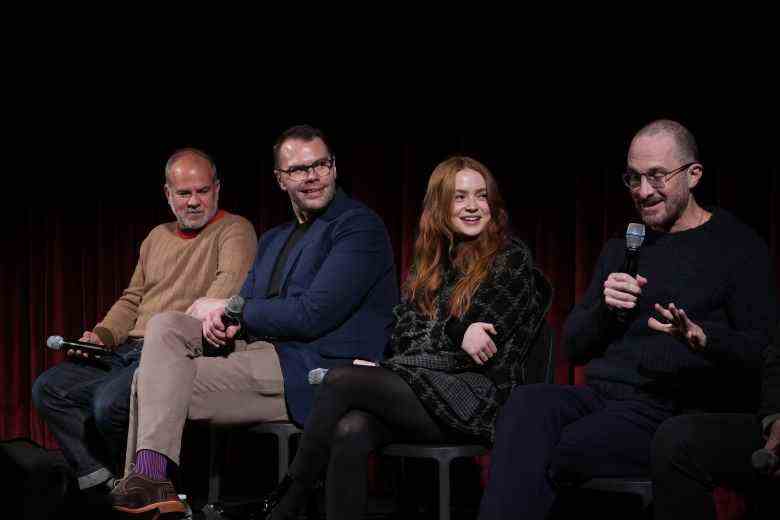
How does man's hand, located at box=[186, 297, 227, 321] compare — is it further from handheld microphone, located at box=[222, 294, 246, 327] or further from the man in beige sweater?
the man in beige sweater

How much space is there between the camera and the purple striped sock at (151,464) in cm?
282

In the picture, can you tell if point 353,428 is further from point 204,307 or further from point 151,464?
point 204,307

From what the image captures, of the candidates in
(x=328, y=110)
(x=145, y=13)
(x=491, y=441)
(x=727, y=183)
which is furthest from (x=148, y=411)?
(x=145, y=13)

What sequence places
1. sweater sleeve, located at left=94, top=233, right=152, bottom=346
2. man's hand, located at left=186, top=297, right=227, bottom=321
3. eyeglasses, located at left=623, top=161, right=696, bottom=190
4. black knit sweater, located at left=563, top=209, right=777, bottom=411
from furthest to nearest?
sweater sleeve, located at left=94, top=233, right=152, bottom=346, man's hand, located at left=186, top=297, right=227, bottom=321, eyeglasses, located at left=623, top=161, right=696, bottom=190, black knit sweater, located at left=563, top=209, right=777, bottom=411

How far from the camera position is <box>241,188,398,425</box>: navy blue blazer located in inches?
115

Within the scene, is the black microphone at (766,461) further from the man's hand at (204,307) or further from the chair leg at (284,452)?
the man's hand at (204,307)

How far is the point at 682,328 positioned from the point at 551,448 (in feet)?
1.33

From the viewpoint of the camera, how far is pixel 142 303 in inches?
147

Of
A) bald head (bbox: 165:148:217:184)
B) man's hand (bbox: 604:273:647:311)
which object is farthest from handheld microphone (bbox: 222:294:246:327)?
man's hand (bbox: 604:273:647:311)

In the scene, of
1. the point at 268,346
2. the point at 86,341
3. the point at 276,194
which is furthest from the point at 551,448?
the point at 276,194

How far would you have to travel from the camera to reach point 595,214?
3.31 m

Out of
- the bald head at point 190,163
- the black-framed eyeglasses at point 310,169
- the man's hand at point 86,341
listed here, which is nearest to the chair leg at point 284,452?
the black-framed eyeglasses at point 310,169

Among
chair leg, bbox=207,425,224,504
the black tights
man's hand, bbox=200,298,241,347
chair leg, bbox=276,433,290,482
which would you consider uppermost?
man's hand, bbox=200,298,241,347

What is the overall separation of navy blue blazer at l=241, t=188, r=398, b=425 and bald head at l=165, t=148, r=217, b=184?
78 cm
